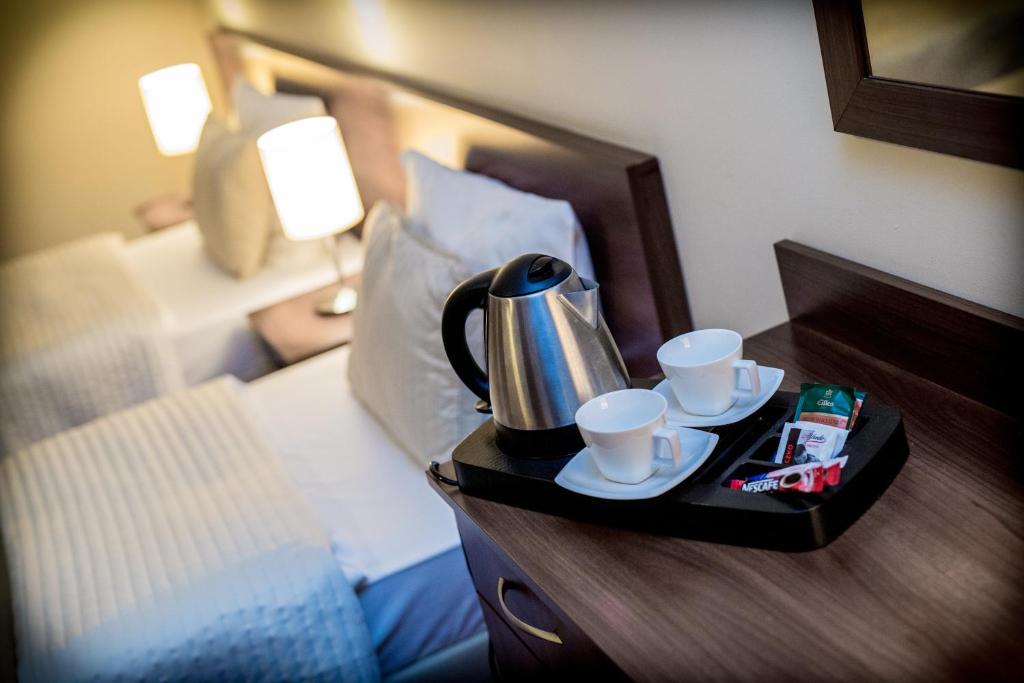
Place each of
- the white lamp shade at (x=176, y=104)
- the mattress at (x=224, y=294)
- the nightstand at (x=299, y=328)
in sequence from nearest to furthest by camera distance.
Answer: the nightstand at (x=299, y=328), the mattress at (x=224, y=294), the white lamp shade at (x=176, y=104)

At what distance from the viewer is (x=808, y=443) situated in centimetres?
95

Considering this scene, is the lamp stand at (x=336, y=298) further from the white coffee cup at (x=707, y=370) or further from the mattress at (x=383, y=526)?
the white coffee cup at (x=707, y=370)

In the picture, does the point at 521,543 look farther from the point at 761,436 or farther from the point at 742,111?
the point at 742,111

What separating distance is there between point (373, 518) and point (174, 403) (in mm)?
726

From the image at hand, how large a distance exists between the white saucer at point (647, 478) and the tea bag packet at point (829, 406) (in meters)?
0.09

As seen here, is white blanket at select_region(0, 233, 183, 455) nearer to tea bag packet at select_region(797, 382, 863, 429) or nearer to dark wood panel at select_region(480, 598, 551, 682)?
dark wood panel at select_region(480, 598, 551, 682)

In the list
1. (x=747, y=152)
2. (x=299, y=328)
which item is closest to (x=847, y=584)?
(x=747, y=152)

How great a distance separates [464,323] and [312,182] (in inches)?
59.8

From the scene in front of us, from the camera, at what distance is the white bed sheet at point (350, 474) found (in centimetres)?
162

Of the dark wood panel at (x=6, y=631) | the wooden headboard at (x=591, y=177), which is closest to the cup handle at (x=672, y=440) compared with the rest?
the wooden headboard at (x=591, y=177)

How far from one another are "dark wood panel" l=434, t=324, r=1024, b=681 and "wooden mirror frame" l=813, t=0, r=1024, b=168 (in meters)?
0.27

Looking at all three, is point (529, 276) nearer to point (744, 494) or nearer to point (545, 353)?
point (545, 353)

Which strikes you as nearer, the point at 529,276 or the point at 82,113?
the point at 529,276

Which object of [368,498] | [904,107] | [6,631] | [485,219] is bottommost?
[6,631]
